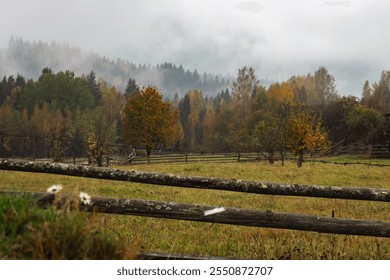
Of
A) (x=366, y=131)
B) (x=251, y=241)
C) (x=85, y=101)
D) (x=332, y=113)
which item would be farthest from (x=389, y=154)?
(x=85, y=101)

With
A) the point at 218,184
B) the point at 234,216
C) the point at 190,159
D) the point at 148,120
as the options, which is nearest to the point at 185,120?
the point at 190,159

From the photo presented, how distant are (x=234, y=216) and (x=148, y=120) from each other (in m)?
37.2

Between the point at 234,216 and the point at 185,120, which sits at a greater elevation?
the point at 185,120

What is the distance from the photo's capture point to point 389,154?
159 ft

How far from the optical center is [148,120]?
4088 cm

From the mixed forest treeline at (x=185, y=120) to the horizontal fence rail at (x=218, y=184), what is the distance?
24776mm

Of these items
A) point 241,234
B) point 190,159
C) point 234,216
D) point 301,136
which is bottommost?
point 190,159

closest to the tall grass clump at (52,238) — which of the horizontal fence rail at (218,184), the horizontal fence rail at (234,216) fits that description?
the horizontal fence rail at (234,216)

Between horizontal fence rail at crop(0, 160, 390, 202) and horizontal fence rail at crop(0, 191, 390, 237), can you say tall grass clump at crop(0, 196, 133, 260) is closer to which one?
horizontal fence rail at crop(0, 191, 390, 237)

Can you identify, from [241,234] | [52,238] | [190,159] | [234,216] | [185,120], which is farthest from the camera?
[185,120]

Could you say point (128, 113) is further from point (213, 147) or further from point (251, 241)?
point (213, 147)

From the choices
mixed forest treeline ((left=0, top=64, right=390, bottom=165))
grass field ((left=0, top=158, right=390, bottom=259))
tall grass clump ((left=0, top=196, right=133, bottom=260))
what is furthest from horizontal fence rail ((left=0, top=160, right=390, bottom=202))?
mixed forest treeline ((left=0, top=64, right=390, bottom=165))

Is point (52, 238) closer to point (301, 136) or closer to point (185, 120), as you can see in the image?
point (301, 136)

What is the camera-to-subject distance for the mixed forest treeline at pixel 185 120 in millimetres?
37750
